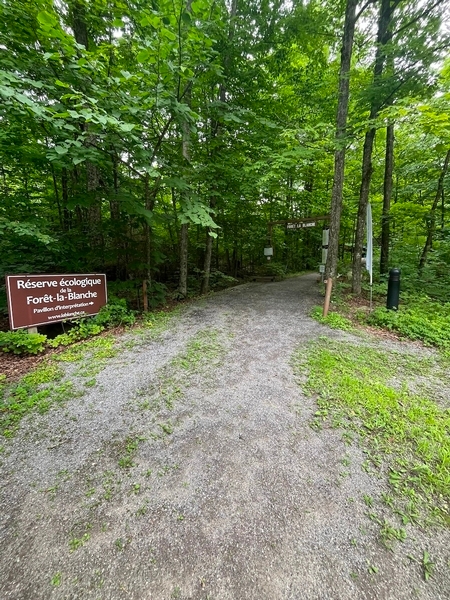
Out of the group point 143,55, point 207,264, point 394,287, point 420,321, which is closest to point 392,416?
point 420,321

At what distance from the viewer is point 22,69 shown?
3.45 m

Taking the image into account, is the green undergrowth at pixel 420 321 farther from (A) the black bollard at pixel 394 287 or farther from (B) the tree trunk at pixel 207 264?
(B) the tree trunk at pixel 207 264

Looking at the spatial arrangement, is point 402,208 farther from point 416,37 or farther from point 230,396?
point 230,396

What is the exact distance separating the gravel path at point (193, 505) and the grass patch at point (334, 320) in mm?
2276

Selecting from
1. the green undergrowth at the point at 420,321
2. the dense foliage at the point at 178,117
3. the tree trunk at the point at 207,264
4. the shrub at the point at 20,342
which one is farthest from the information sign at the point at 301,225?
the shrub at the point at 20,342

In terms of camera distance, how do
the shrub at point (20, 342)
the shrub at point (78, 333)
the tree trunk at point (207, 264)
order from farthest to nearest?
the tree trunk at point (207, 264) < the shrub at point (78, 333) < the shrub at point (20, 342)

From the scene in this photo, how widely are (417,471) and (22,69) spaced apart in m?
6.29

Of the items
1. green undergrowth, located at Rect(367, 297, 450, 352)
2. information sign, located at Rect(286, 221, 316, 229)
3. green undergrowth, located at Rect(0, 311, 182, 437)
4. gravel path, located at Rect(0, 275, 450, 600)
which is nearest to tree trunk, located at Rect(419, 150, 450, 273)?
green undergrowth, located at Rect(367, 297, 450, 352)

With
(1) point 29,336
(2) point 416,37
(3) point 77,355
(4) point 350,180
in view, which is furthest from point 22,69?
(4) point 350,180

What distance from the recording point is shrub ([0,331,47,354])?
338 centimetres

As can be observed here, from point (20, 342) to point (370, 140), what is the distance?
8110 mm

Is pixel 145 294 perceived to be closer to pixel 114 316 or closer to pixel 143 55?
pixel 114 316

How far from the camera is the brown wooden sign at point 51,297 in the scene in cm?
344

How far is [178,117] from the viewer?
3.90 meters
